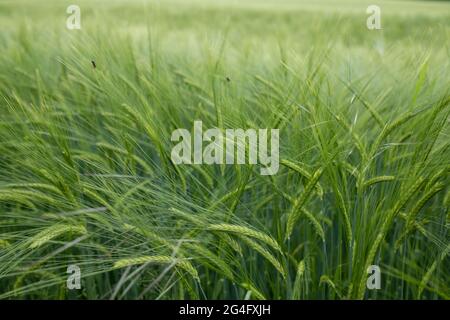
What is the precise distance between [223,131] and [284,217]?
21 cm

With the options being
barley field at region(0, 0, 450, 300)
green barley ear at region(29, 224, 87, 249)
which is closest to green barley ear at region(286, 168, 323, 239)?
barley field at region(0, 0, 450, 300)

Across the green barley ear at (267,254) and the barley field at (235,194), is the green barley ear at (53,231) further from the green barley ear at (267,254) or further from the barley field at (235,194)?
the green barley ear at (267,254)

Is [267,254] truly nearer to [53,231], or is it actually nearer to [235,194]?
[235,194]

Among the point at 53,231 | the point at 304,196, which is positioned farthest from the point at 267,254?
the point at 53,231

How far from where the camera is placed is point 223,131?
83cm

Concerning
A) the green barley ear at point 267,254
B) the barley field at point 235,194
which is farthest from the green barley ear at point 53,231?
the green barley ear at point 267,254

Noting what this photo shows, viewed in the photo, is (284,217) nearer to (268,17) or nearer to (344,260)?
(344,260)

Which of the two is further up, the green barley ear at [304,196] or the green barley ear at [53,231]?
the green barley ear at [304,196]

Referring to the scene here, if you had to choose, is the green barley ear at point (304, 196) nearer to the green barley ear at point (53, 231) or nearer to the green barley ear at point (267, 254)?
the green barley ear at point (267, 254)

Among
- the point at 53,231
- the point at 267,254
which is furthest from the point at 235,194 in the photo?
the point at 53,231

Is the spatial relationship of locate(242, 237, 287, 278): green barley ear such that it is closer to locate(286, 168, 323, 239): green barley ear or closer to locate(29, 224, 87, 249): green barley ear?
locate(286, 168, 323, 239): green barley ear

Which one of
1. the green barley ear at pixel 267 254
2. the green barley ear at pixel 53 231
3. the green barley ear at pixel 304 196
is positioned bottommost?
the green barley ear at pixel 267 254

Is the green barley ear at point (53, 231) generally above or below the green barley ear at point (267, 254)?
above
